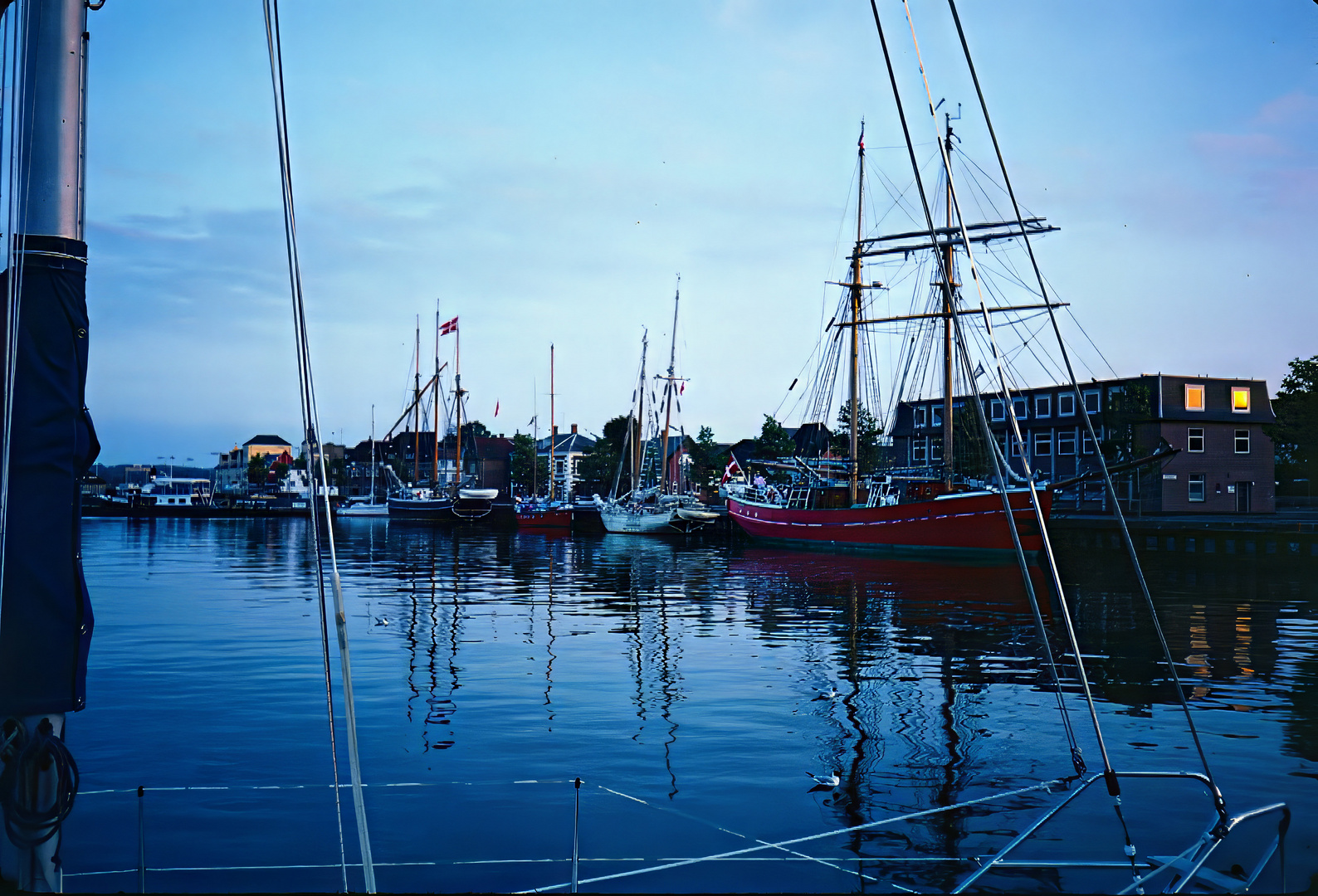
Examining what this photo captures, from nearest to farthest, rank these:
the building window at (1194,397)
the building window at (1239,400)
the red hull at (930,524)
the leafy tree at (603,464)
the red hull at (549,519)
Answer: the red hull at (930,524)
the building window at (1194,397)
the building window at (1239,400)
the red hull at (549,519)
the leafy tree at (603,464)

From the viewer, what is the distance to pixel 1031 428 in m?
84.7

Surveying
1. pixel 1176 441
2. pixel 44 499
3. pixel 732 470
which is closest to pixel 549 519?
pixel 732 470

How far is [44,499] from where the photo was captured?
526 cm

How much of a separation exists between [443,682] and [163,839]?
30.4 ft

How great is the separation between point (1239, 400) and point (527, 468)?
96.6 meters

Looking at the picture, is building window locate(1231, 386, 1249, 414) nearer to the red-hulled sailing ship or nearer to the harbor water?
the red-hulled sailing ship

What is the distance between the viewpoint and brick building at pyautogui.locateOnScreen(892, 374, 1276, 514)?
244ft

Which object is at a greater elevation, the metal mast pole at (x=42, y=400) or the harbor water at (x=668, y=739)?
the metal mast pole at (x=42, y=400)

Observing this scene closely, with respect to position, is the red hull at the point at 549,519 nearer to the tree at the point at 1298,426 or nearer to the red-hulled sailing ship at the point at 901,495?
the red-hulled sailing ship at the point at 901,495

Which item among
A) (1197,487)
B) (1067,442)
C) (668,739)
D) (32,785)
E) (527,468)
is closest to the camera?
(32,785)

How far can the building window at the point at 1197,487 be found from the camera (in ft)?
248

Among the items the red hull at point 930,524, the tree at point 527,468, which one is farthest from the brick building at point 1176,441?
the tree at point 527,468

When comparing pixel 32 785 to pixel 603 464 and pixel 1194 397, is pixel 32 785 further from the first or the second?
pixel 603 464

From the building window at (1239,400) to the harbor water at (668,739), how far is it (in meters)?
49.0
